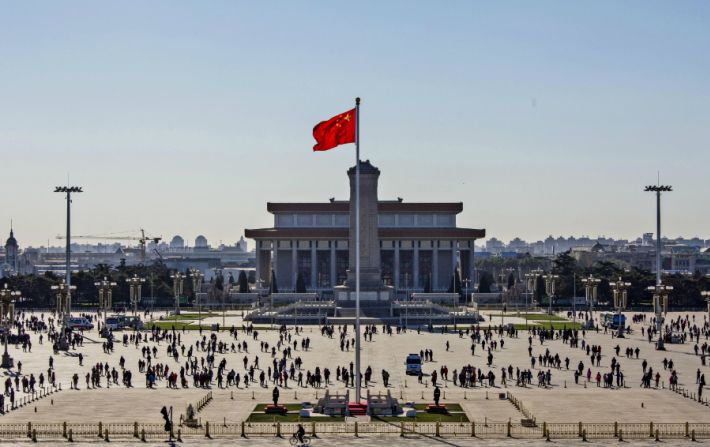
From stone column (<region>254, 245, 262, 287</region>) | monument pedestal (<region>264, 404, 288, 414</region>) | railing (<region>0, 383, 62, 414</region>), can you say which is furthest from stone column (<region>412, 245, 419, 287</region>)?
monument pedestal (<region>264, 404, 288, 414</region>)

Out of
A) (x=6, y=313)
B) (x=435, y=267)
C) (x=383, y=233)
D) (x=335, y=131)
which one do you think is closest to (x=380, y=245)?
(x=383, y=233)

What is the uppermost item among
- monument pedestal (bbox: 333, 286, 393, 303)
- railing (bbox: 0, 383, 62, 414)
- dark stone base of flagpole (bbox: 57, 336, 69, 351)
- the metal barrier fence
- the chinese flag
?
the chinese flag

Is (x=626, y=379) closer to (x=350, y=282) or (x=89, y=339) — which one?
(x=89, y=339)

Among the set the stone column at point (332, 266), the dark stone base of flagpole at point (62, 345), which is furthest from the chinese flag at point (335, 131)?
the stone column at point (332, 266)

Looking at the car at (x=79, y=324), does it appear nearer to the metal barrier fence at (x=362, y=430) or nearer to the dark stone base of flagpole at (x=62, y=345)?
the dark stone base of flagpole at (x=62, y=345)

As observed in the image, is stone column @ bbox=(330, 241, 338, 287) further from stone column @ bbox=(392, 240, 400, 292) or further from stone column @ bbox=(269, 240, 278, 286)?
stone column @ bbox=(392, 240, 400, 292)

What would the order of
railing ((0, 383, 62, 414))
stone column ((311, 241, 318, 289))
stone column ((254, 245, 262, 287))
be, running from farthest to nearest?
stone column ((254, 245, 262, 287)), stone column ((311, 241, 318, 289)), railing ((0, 383, 62, 414))

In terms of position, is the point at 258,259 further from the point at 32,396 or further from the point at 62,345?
the point at 32,396

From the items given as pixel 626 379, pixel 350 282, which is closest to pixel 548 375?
pixel 626 379
